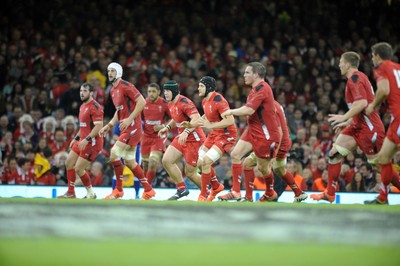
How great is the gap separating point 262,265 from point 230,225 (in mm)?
1796

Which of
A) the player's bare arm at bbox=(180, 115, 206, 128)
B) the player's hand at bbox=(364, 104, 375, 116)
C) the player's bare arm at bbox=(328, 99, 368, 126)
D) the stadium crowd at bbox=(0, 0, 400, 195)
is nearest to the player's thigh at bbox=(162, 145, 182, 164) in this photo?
the player's bare arm at bbox=(180, 115, 206, 128)

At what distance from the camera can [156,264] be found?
583cm

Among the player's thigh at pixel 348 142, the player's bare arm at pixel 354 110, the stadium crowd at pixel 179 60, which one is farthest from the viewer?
the stadium crowd at pixel 179 60

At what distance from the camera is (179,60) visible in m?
20.2

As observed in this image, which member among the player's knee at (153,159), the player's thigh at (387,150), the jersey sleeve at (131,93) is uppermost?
the jersey sleeve at (131,93)

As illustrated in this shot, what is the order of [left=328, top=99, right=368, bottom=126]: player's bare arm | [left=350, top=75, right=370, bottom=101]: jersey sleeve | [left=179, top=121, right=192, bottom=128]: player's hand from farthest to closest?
[left=179, top=121, right=192, bottom=128]: player's hand < [left=350, top=75, right=370, bottom=101]: jersey sleeve < [left=328, top=99, right=368, bottom=126]: player's bare arm

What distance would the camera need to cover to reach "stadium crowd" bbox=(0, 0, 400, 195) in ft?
56.2

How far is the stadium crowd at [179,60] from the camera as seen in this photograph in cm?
1714

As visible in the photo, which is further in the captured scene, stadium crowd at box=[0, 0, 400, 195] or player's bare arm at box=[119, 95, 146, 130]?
stadium crowd at box=[0, 0, 400, 195]

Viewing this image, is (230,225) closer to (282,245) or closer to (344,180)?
(282,245)

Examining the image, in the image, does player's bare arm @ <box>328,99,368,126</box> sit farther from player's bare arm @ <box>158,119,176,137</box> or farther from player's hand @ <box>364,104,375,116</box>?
player's bare arm @ <box>158,119,176,137</box>

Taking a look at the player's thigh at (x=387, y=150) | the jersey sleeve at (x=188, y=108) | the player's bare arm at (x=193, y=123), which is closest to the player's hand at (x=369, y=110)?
the player's thigh at (x=387, y=150)

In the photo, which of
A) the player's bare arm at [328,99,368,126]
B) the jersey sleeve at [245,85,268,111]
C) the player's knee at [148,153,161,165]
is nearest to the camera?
the player's bare arm at [328,99,368,126]

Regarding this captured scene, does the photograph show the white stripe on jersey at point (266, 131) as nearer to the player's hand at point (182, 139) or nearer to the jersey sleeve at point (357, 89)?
the jersey sleeve at point (357, 89)
